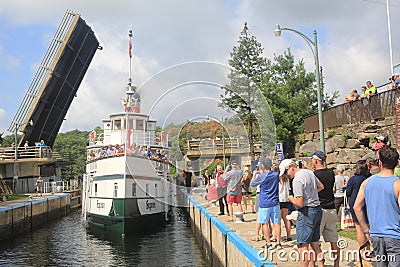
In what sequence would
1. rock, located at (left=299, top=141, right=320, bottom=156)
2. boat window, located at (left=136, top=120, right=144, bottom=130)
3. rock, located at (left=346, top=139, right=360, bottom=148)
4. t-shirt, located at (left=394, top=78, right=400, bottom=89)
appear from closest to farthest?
t-shirt, located at (left=394, top=78, right=400, bottom=89) < rock, located at (left=346, top=139, right=360, bottom=148) < rock, located at (left=299, top=141, right=320, bottom=156) < boat window, located at (left=136, top=120, right=144, bottom=130)

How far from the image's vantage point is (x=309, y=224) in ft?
18.6

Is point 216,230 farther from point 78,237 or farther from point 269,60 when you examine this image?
point 269,60

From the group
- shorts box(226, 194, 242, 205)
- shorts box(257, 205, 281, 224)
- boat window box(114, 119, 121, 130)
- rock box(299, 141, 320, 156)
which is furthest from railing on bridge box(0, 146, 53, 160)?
shorts box(257, 205, 281, 224)

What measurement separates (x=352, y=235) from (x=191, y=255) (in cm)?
641

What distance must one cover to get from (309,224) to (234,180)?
5.70 metres

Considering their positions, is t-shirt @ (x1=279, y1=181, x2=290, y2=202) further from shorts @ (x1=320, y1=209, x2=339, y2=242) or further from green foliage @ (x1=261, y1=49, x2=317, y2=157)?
green foliage @ (x1=261, y1=49, x2=317, y2=157)

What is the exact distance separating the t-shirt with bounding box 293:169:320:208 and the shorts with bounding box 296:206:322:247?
0.31ft

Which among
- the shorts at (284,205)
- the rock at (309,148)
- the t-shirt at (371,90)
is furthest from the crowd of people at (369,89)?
the shorts at (284,205)

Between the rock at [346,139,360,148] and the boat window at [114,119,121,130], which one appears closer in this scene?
the rock at [346,139,360,148]

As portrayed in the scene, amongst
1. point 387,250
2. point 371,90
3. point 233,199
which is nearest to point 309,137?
point 371,90

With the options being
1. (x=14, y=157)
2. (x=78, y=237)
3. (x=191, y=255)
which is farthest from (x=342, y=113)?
(x=14, y=157)

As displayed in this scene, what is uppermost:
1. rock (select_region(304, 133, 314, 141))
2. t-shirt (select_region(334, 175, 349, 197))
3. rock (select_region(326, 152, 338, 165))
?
rock (select_region(304, 133, 314, 141))

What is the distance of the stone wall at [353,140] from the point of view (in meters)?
15.2

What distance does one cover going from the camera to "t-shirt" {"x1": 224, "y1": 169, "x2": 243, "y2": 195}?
1114 centimetres
